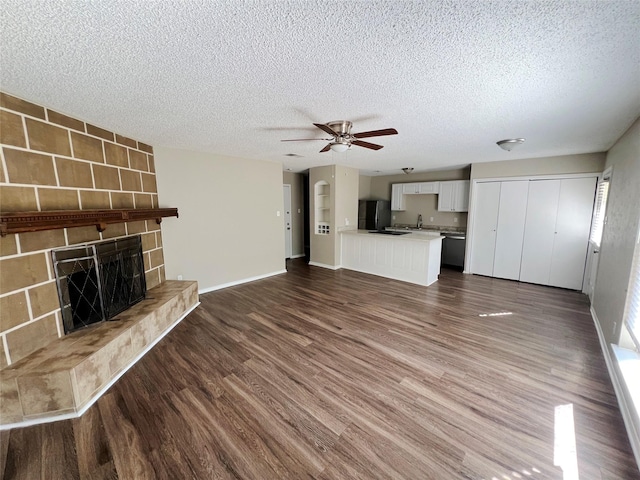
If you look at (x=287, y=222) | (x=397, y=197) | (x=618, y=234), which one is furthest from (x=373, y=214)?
(x=618, y=234)

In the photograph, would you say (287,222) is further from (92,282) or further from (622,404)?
(622,404)

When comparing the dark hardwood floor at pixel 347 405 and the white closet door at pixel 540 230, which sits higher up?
the white closet door at pixel 540 230

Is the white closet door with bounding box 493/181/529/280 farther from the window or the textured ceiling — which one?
the textured ceiling

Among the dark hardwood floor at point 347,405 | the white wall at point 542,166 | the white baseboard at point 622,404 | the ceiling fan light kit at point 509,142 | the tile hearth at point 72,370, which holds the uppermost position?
the ceiling fan light kit at point 509,142

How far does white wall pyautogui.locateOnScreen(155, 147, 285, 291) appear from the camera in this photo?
388 cm

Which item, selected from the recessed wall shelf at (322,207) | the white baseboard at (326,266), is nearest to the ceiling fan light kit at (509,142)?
the recessed wall shelf at (322,207)

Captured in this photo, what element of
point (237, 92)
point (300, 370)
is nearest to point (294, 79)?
point (237, 92)

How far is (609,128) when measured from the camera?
110 inches

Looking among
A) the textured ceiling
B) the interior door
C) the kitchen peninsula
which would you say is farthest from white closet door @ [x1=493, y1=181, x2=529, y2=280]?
the interior door

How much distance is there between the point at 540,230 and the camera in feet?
15.2

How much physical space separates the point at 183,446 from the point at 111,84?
253 centimetres

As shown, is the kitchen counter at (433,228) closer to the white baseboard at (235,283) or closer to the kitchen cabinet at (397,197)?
the kitchen cabinet at (397,197)

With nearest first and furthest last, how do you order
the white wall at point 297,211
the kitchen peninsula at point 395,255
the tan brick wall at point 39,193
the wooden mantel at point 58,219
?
the wooden mantel at point 58,219
the tan brick wall at point 39,193
the kitchen peninsula at point 395,255
the white wall at point 297,211

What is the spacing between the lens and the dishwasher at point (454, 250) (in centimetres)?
569
